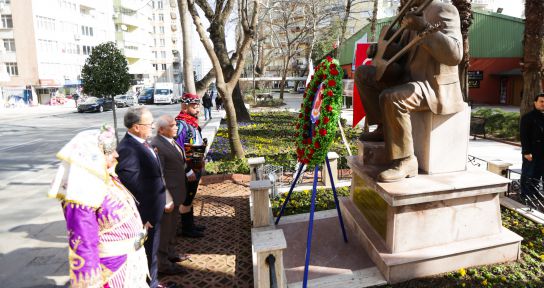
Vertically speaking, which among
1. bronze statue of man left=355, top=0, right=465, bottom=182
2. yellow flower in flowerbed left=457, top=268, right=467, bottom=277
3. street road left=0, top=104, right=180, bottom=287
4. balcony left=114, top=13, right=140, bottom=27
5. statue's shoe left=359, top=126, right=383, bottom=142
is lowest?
street road left=0, top=104, right=180, bottom=287

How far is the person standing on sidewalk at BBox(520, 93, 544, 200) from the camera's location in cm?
537

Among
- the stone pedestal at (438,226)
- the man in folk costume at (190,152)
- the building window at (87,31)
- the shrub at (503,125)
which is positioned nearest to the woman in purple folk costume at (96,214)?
the man in folk costume at (190,152)

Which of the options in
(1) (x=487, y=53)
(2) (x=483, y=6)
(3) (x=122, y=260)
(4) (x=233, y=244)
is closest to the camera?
(3) (x=122, y=260)

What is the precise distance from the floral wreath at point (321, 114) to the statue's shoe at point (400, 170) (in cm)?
71

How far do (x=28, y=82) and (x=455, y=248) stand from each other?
1757 inches

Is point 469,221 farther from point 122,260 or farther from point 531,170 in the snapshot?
point 122,260

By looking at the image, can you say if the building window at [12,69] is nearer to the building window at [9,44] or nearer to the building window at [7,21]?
the building window at [9,44]

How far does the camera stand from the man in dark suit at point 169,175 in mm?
4031

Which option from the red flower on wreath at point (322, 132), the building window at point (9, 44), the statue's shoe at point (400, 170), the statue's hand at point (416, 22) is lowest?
the statue's shoe at point (400, 170)


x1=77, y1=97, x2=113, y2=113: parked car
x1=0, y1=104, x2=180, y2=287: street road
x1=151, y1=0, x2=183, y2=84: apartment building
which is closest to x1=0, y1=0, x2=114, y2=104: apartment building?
x1=77, y1=97, x2=113, y2=113: parked car

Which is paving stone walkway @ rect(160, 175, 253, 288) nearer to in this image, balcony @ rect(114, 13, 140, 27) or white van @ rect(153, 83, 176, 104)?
white van @ rect(153, 83, 176, 104)

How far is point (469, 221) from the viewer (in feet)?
13.5

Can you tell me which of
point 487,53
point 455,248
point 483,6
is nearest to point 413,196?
point 455,248

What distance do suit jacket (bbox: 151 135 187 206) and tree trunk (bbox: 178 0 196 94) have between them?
409cm
